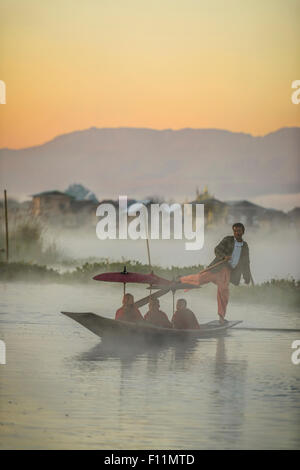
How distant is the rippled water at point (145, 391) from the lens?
9.41 metres

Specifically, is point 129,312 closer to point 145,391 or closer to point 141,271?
point 145,391

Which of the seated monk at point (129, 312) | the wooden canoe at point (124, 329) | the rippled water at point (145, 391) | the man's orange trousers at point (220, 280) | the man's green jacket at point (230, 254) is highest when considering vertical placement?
the man's green jacket at point (230, 254)

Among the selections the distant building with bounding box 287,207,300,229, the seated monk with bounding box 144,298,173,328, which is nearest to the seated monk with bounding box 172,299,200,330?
the seated monk with bounding box 144,298,173,328

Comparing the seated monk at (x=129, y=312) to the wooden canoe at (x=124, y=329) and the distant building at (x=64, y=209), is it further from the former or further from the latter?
the distant building at (x=64, y=209)

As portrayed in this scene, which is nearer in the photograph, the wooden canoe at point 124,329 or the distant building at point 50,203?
the wooden canoe at point 124,329

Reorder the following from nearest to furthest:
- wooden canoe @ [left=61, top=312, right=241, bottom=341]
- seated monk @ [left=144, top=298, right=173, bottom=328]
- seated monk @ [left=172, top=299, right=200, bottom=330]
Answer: wooden canoe @ [left=61, top=312, right=241, bottom=341] < seated monk @ [left=144, top=298, right=173, bottom=328] < seated monk @ [left=172, top=299, right=200, bottom=330]

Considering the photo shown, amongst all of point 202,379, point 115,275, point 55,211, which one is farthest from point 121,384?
point 55,211

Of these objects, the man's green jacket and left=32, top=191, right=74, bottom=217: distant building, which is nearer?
the man's green jacket

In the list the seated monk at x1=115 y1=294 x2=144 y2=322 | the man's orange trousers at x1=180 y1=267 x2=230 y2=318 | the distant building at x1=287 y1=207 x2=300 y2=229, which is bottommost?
the seated monk at x1=115 y1=294 x2=144 y2=322

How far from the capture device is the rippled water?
941 cm

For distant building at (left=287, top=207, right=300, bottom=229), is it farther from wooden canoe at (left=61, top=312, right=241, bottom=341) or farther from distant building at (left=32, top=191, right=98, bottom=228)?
wooden canoe at (left=61, top=312, right=241, bottom=341)

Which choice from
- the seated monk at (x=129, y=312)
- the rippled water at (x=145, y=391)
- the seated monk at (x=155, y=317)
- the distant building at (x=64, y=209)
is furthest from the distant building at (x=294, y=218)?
the seated monk at (x=129, y=312)

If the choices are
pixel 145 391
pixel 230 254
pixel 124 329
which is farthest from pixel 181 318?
pixel 145 391

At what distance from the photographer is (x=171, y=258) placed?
904 inches
